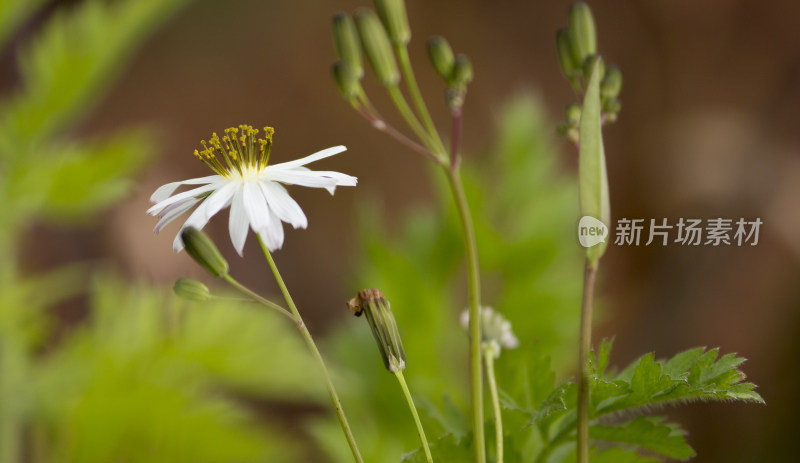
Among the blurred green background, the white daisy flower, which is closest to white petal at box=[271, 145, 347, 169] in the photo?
the white daisy flower

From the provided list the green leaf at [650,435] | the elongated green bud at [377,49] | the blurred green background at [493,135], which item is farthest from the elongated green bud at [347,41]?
the blurred green background at [493,135]

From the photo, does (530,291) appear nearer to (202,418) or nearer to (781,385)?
(202,418)

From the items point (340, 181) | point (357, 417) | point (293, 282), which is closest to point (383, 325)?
point (340, 181)

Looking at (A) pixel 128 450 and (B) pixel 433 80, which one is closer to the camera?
(A) pixel 128 450

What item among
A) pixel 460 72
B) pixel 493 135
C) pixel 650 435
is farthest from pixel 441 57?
pixel 493 135

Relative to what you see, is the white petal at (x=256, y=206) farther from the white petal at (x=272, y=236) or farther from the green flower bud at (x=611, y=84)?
the green flower bud at (x=611, y=84)

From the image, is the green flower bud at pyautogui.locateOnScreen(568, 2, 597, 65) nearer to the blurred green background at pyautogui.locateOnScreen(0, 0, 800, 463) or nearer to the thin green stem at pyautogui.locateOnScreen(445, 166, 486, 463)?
the thin green stem at pyautogui.locateOnScreen(445, 166, 486, 463)
